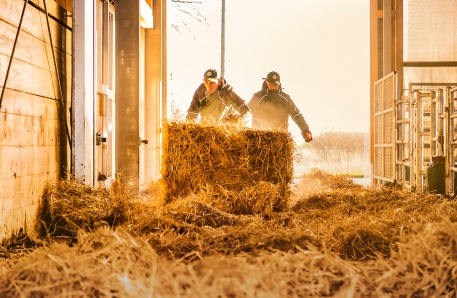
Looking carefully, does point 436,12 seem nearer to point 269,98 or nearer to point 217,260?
point 269,98

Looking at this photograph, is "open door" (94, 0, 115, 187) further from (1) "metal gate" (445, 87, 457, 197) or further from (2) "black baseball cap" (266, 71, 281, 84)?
(1) "metal gate" (445, 87, 457, 197)

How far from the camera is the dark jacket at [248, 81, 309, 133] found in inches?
387

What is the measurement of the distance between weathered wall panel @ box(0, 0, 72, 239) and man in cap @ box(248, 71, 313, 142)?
4.70m

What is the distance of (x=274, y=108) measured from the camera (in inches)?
387

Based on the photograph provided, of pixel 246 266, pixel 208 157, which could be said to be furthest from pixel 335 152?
pixel 246 266

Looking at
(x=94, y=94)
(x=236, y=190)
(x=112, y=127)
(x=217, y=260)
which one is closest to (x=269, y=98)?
(x=112, y=127)

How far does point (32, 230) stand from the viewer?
465 cm

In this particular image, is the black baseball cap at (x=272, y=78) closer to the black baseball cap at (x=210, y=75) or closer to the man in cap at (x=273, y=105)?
the man in cap at (x=273, y=105)

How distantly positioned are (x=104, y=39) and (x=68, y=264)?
17.3ft

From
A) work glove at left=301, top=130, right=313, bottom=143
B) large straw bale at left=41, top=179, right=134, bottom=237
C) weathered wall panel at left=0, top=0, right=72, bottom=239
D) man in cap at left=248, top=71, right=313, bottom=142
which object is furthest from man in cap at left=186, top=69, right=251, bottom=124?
large straw bale at left=41, top=179, right=134, bottom=237

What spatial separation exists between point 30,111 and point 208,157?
2.32 m

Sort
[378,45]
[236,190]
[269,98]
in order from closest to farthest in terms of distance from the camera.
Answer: [236,190], [269,98], [378,45]

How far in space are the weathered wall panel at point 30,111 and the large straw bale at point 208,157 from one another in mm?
1322

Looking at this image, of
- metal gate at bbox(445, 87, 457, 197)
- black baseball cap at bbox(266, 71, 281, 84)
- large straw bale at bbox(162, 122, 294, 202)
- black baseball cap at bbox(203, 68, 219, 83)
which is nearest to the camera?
large straw bale at bbox(162, 122, 294, 202)
